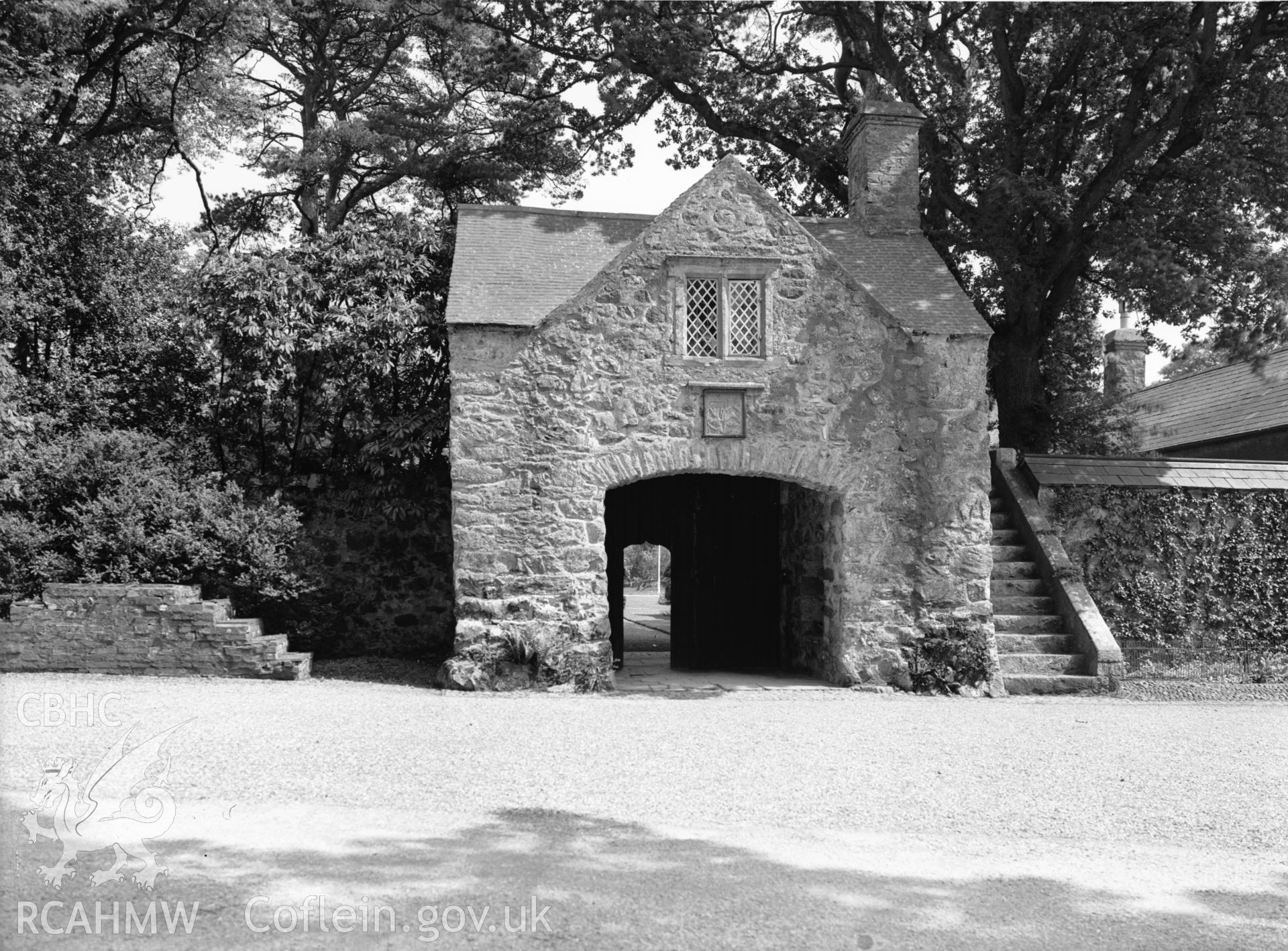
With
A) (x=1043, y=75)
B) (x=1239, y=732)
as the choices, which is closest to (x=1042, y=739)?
(x=1239, y=732)

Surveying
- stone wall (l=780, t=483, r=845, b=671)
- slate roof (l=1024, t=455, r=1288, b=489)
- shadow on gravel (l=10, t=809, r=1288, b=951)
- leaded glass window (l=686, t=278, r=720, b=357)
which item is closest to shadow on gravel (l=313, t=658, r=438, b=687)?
stone wall (l=780, t=483, r=845, b=671)

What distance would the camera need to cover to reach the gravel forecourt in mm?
4695

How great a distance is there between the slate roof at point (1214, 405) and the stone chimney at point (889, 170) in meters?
9.82

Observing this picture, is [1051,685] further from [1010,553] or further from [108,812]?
[108,812]

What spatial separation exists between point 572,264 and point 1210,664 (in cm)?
1025

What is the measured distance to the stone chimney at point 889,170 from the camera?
15.2 meters

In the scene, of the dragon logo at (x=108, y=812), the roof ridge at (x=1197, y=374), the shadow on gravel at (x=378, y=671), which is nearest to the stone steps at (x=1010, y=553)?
the shadow on gravel at (x=378, y=671)

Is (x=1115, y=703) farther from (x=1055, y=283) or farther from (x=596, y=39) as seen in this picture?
(x=596, y=39)

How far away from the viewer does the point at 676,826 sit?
6219mm

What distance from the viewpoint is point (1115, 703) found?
12.2m

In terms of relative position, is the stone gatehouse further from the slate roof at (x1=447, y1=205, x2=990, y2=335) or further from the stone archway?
the stone archway

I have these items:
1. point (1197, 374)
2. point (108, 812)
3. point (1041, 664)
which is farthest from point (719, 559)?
point (1197, 374)

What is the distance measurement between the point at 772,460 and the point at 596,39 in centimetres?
1090

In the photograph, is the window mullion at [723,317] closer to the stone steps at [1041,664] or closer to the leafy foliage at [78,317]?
the stone steps at [1041,664]
